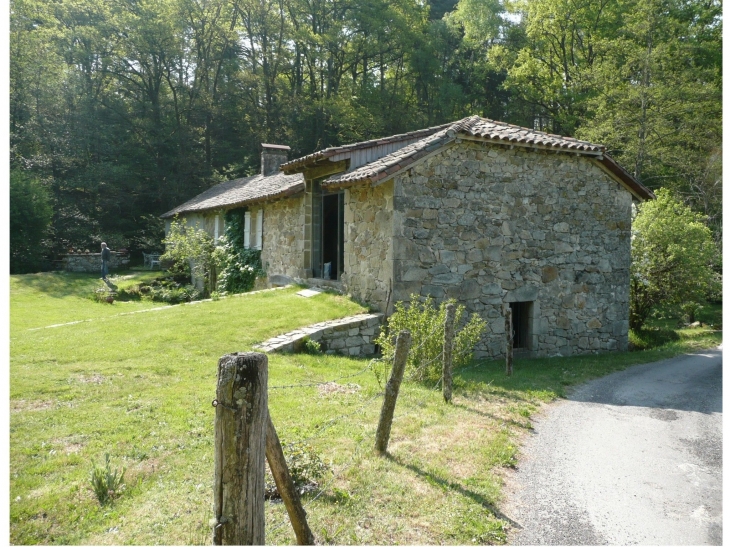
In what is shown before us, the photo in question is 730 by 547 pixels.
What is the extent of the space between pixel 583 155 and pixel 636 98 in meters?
9.35

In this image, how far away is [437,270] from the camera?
1103 centimetres

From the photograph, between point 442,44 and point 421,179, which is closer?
point 421,179

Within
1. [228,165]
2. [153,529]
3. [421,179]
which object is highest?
[228,165]

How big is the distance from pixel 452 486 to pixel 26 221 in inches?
946

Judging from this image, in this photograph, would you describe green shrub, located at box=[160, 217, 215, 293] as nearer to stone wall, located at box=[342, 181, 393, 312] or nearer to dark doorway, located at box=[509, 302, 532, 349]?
stone wall, located at box=[342, 181, 393, 312]

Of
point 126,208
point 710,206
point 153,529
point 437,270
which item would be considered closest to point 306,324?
point 437,270

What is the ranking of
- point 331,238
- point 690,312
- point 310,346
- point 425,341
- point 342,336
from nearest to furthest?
point 425,341
point 310,346
point 342,336
point 331,238
point 690,312

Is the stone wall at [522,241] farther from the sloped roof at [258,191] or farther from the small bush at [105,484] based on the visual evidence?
the small bush at [105,484]

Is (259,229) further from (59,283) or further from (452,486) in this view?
(452,486)

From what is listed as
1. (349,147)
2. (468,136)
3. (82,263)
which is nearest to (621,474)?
(468,136)

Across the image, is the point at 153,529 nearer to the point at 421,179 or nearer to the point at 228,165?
the point at 421,179

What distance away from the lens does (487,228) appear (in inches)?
452

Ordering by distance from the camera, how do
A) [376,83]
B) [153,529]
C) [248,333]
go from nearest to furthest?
[153,529] → [248,333] → [376,83]

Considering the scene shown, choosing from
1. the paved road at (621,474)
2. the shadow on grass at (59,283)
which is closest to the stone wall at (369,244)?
the paved road at (621,474)
